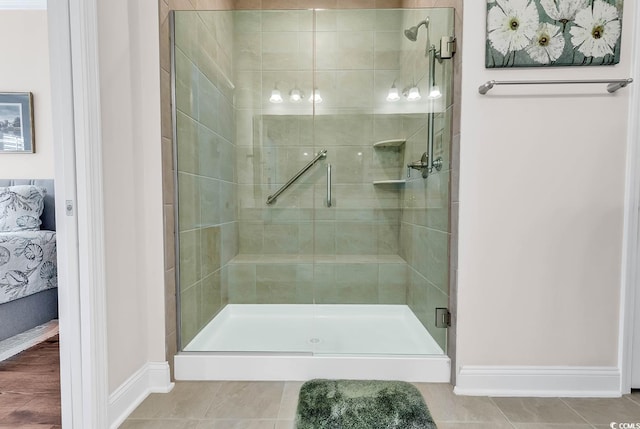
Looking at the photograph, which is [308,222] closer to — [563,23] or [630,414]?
[563,23]

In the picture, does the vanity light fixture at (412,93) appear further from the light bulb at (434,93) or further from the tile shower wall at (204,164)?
the tile shower wall at (204,164)

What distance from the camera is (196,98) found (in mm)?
1815

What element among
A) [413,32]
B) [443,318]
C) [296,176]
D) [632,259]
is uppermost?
[413,32]

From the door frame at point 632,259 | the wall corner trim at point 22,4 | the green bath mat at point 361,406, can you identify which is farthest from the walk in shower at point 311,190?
the wall corner trim at point 22,4

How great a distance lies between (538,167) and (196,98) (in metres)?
1.85

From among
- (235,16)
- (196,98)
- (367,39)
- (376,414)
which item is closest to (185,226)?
(196,98)

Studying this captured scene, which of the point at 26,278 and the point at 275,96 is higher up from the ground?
the point at 275,96

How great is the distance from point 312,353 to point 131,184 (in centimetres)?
122

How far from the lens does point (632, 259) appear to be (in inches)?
57.6

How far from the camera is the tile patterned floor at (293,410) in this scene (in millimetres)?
1280

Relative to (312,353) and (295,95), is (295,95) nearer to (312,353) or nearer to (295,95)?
(295,95)

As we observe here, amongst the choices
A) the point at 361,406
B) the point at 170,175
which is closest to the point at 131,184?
the point at 170,175

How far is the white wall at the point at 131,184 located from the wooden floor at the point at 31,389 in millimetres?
376

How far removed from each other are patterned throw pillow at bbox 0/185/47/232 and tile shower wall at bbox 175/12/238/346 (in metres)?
1.59
